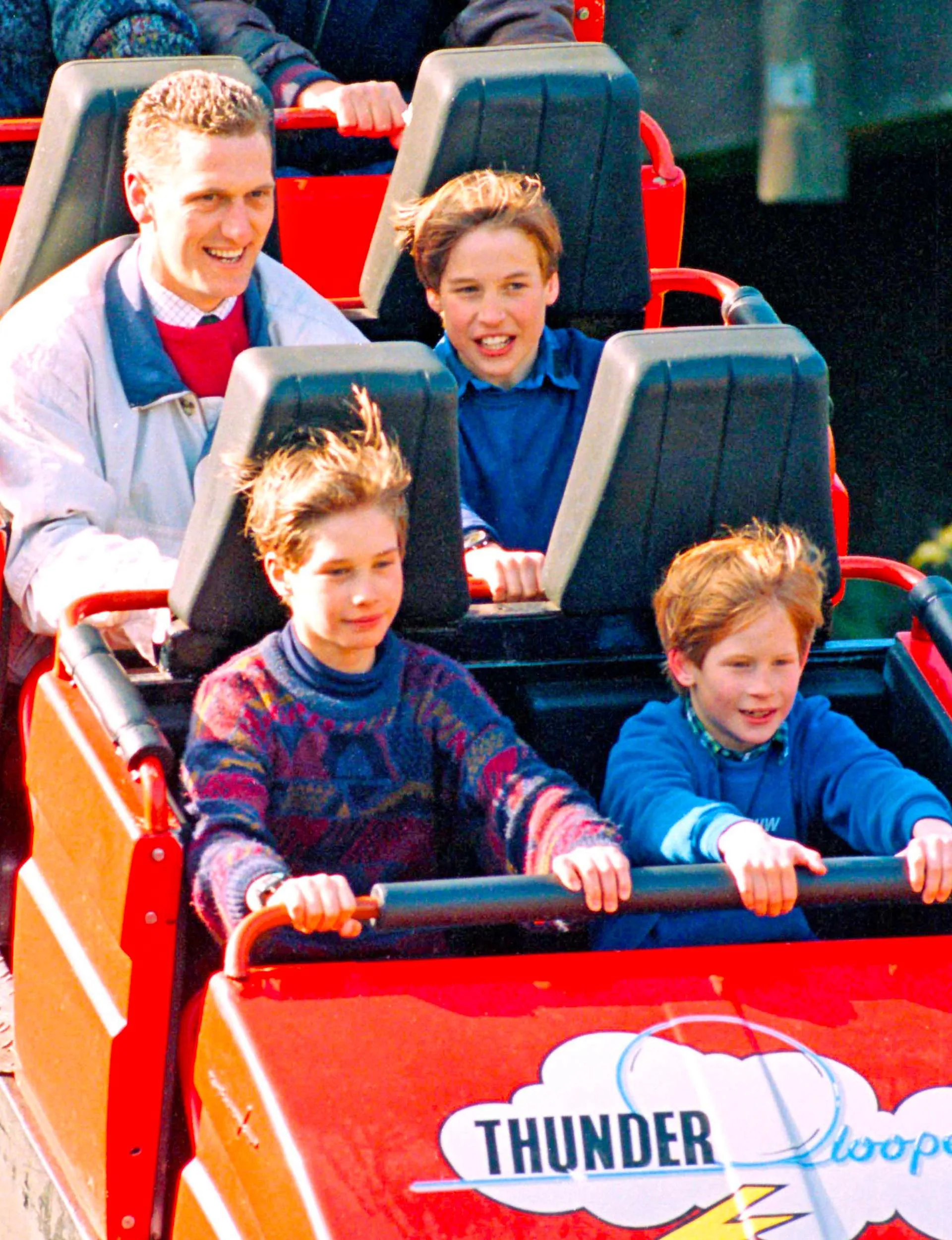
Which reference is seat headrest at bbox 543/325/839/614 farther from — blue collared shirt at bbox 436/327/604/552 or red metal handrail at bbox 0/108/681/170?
red metal handrail at bbox 0/108/681/170

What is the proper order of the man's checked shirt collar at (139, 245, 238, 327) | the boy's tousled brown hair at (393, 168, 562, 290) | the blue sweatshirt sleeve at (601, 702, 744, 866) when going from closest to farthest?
the blue sweatshirt sleeve at (601, 702, 744, 866) < the man's checked shirt collar at (139, 245, 238, 327) < the boy's tousled brown hair at (393, 168, 562, 290)

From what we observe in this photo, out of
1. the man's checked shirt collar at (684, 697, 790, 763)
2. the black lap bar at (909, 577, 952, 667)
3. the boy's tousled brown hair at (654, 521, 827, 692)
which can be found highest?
the black lap bar at (909, 577, 952, 667)

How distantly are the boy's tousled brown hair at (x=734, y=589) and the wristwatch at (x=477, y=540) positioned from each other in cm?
34

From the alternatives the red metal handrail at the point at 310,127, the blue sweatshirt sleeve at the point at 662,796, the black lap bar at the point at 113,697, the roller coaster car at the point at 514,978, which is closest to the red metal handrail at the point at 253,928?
the roller coaster car at the point at 514,978

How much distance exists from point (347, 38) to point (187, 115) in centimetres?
131

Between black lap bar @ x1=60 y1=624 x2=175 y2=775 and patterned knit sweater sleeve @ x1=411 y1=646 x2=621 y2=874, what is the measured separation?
11.7 inches

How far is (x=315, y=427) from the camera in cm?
238

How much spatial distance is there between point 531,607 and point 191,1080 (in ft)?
2.31

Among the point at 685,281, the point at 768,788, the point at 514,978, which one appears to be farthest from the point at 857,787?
the point at 685,281

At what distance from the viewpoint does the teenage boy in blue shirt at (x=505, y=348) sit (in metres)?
3.03

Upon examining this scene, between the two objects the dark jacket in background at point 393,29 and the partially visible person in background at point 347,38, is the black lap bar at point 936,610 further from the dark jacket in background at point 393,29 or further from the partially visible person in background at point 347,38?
the dark jacket in background at point 393,29

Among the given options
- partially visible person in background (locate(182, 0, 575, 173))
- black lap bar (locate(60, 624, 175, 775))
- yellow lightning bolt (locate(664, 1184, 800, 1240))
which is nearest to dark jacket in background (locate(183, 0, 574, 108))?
partially visible person in background (locate(182, 0, 575, 173))

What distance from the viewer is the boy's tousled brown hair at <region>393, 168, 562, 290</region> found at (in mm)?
3025

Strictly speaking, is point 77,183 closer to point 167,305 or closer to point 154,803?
point 167,305
